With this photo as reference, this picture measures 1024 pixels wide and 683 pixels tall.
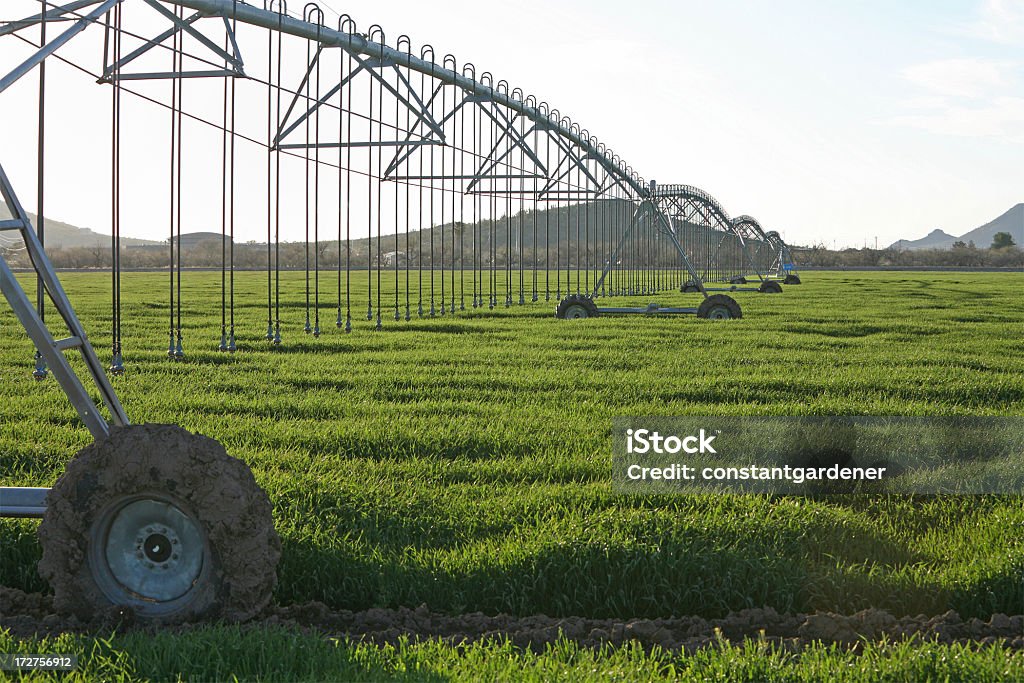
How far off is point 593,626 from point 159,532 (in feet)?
5.71

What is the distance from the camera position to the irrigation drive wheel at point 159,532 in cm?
396

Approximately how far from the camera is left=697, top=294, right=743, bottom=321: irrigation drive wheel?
19.0 metres

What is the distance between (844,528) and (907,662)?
66.1 inches

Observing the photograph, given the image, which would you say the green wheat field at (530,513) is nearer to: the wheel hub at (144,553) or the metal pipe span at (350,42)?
the wheel hub at (144,553)

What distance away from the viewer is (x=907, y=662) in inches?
145

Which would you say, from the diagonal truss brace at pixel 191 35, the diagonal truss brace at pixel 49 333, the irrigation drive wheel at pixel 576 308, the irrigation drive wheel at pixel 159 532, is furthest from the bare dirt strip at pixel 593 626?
the irrigation drive wheel at pixel 576 308

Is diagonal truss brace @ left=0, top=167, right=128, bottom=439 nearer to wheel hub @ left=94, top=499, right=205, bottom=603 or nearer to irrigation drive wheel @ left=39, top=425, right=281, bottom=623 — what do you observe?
irrigation drive wheel @ left=39, top=425, right=281, bottom=623

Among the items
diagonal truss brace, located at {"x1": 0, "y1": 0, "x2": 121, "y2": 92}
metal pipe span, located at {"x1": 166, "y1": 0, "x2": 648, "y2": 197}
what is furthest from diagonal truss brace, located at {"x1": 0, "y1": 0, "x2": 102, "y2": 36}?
metal pipe span, located at {"x1": 166, "y1": 0, "x2": 648, "y2": 197}

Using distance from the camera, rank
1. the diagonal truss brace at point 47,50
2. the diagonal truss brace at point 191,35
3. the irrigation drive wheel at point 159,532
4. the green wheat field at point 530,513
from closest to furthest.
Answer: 1. the green wheat field at point 530,513
2. the irrigation drive wheel at point 159,532
3. the diagonal truss brace at point 47,50
4. the diagonal truss brace at point 191,35

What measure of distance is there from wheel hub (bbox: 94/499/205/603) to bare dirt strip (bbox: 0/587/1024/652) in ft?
0.41

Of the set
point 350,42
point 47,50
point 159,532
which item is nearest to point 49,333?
point 159,532

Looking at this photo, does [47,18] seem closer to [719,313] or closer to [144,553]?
[144,553]

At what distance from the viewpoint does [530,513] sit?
17.8 ft

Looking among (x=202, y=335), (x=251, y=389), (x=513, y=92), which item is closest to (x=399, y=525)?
(x=251, y=389)
